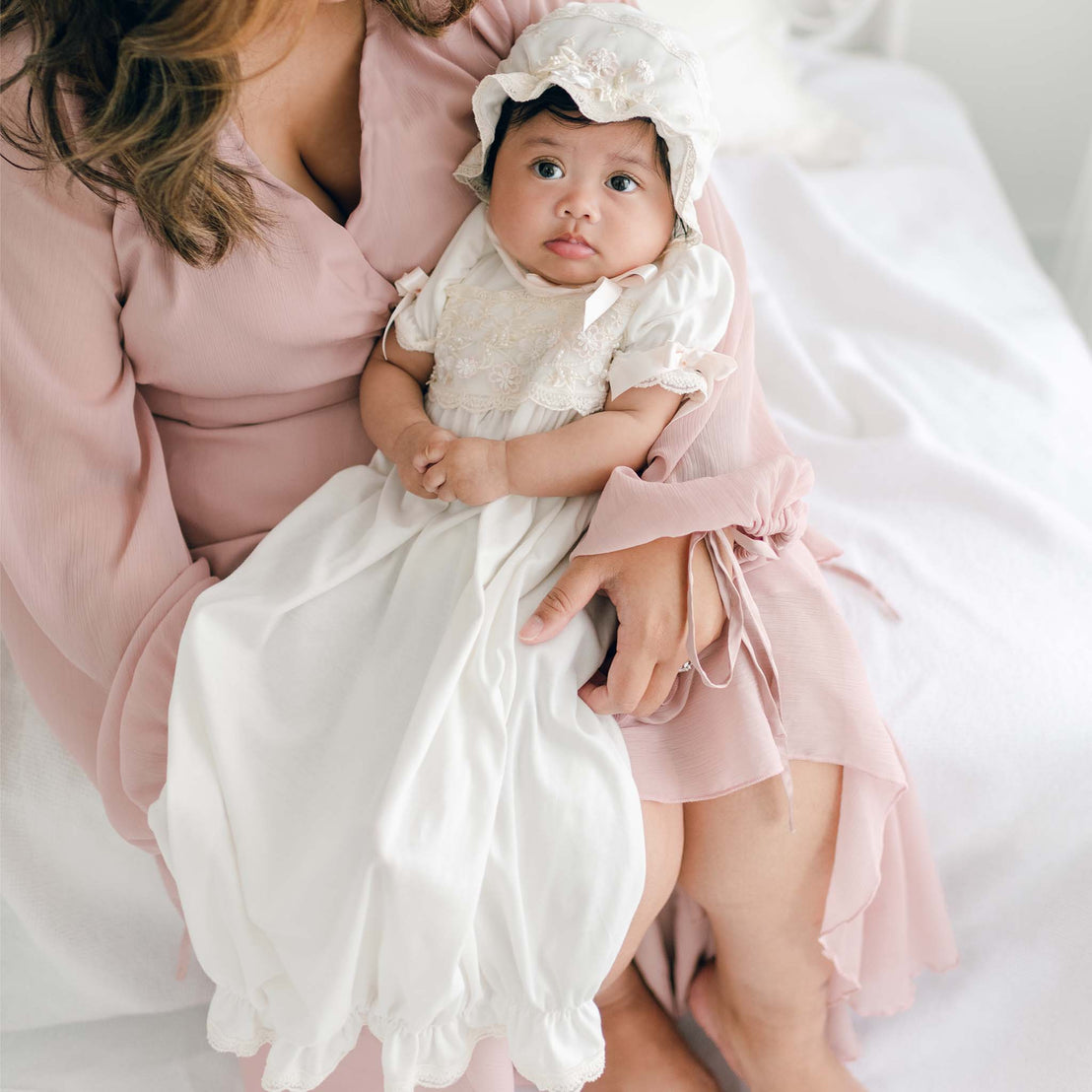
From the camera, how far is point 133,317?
0.85 meters

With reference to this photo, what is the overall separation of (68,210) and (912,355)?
39.4 inches

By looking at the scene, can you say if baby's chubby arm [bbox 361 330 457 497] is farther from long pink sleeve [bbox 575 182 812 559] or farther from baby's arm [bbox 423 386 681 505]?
long pink sleeve [bbox 575 182 812 559]

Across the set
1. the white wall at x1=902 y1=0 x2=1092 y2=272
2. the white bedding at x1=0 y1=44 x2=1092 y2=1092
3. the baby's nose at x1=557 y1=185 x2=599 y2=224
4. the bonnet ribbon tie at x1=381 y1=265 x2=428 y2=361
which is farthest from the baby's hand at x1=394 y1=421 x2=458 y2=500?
the white wall at x1=902 y1=0 x2=1092 y2=272

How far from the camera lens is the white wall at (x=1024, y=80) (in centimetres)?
198

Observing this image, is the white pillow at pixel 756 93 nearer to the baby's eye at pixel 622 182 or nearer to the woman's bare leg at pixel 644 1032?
the baby's eye at pixel 622 182

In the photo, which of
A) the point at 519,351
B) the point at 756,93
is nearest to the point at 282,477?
the point at 519,351

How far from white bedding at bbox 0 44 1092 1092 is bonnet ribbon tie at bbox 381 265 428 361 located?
0.51 m

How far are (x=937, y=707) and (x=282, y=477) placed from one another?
2.13 ft

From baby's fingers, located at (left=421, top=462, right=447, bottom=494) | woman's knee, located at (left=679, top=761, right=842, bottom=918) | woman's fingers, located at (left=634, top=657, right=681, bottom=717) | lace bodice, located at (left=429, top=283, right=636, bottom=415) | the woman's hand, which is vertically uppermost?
lace bodice, located at (left=429, top=283, right=636, bottom=415)

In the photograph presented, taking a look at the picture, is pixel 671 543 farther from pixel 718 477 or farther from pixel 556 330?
pixel 556 330

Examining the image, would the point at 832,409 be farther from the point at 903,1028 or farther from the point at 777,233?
the point at 903,1028

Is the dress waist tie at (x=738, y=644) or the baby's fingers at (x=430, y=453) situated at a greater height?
the baby's fingers at (x=430, y=453)

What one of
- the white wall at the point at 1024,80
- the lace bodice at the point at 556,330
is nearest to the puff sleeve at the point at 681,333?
the lace bodice at the point at 556,330

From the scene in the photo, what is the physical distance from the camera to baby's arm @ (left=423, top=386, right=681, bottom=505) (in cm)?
84
